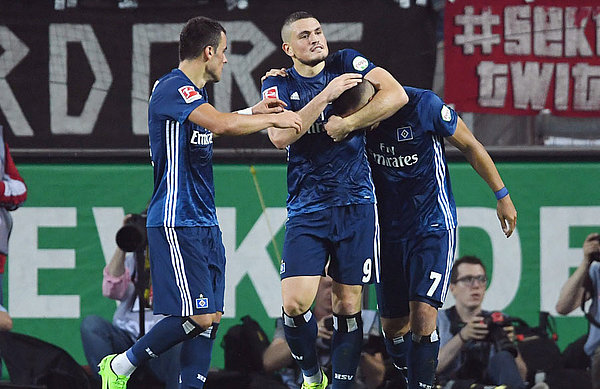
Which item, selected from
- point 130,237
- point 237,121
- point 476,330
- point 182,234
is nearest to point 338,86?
point 237,121

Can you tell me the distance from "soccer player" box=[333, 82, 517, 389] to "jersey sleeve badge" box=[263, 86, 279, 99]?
0.62 meters

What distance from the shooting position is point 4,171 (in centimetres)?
741

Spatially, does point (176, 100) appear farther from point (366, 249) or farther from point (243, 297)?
point (243, 297)

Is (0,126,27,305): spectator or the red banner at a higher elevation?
the red banner

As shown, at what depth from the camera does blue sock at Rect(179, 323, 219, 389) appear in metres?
5.19

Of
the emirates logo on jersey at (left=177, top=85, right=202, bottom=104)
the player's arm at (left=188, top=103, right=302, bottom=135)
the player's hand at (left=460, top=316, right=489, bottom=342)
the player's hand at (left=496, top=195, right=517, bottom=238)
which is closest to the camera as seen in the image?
the player's arm at (left=188, top=103, right=302, bottom=135)

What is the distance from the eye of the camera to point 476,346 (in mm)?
7039

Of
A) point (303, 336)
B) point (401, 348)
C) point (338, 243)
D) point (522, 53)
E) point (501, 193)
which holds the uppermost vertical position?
point (522, 53)

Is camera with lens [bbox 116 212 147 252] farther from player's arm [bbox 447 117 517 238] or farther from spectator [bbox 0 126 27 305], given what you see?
player's arm [bbox 447 117 517 238]

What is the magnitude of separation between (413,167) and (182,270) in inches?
55.3

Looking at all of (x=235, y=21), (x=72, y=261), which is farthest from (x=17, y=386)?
(x=235, y=21)

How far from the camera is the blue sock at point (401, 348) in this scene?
18.7ft

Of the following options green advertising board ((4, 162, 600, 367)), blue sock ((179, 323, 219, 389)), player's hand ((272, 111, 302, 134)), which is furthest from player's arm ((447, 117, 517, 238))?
green advertising board ((4, 162, 600, 367))

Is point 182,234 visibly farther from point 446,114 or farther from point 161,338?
point 446,114
